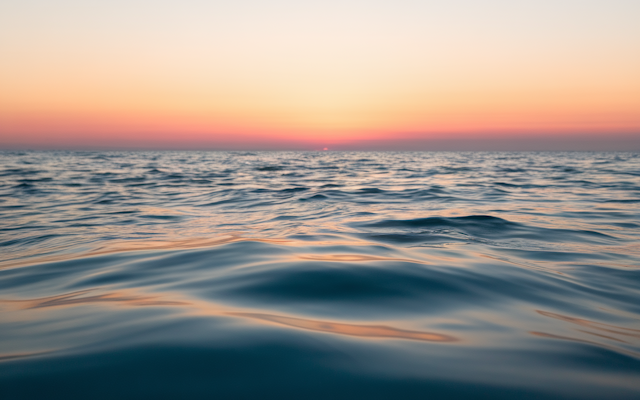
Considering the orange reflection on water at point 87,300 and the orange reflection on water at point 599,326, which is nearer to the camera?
the orange reflection on water at point 599,326

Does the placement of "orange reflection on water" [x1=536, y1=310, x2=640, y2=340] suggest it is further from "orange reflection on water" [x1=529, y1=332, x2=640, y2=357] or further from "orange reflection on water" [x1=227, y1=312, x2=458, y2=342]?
"orange reflection on water" [x1=227, y1=312, x2=458, y2=342]

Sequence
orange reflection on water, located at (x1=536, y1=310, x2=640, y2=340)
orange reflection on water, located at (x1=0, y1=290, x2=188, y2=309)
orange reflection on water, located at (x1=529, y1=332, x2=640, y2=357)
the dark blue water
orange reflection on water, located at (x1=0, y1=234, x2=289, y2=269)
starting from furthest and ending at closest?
orange reflection on water, located at (x1=0, y1=234, x2=289, y2=269) → orange reflection on water, located at (x1=0, y1=290, x2=188, y2=309) → orange reflection on water, located at (x1=536, y1=310, x2=640, y2=340) → orange reflection on water, located at (x1=529, y1=332, x2=640, y2=357) → the dark blue water

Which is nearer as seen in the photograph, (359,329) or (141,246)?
(359,329)

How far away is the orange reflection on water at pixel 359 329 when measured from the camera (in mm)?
1981

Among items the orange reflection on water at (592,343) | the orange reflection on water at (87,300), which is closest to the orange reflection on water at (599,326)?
the orange reflection on water at (592,343)

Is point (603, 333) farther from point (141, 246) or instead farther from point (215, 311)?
point (141, 246)

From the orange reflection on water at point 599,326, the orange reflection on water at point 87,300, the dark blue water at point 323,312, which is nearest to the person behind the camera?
the dark blue water at point 323,312

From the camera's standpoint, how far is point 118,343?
1.84m

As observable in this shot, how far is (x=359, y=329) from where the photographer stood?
2053 mm

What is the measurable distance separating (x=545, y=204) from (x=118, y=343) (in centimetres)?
943

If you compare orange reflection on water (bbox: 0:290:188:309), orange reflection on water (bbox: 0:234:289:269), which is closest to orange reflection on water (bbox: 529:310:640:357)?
orange reflection on water (bbox: 0:290:188:309)

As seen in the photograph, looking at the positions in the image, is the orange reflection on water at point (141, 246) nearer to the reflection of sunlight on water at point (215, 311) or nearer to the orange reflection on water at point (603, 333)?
the reflection of sunlight on water at point (215, 311)

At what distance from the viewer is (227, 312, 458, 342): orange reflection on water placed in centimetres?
198

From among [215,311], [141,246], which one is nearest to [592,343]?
[215,311]
